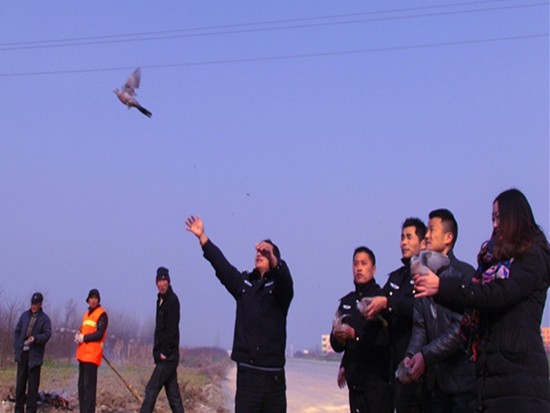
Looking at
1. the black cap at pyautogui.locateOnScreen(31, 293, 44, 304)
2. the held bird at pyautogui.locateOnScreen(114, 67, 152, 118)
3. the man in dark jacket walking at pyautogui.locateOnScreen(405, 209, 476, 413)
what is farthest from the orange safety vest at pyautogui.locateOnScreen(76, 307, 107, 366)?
the man in dark jacket walking at pyautogui.locateOnScreen(405, 209, 476, 413)

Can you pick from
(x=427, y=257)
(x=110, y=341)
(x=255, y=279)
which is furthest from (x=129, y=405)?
(x=110, y=341)

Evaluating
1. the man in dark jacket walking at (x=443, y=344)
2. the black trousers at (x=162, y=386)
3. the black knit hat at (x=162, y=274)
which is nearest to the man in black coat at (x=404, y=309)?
the man in dark jacket walking at (x=443, y=344)

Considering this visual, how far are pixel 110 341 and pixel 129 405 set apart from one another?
2863 cm

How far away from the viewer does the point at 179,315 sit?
1083 centimetres

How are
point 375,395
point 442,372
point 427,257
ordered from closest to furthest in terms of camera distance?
point 427,257 → point 442,372 → point 375,395

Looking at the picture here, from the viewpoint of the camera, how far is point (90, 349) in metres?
11.3

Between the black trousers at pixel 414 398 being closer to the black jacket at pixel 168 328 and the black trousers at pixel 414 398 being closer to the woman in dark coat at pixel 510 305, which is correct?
the woman in dark coat at pixel 510 305

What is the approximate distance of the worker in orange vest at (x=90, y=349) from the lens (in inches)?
430

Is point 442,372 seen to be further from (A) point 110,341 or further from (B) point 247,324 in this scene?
(A) point 110,341

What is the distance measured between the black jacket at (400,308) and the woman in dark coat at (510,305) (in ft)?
6.66

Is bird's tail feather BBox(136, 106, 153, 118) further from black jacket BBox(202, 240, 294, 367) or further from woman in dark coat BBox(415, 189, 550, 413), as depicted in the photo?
woman in dark coat BBox(415, 189, 550, 413)

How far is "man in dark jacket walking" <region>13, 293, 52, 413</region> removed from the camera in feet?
39.4

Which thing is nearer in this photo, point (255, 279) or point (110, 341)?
point (255, 279)

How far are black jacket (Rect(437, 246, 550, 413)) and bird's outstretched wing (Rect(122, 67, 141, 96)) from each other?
33.9 ft
